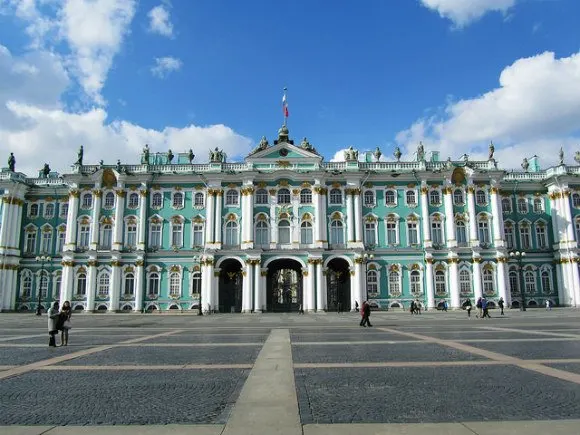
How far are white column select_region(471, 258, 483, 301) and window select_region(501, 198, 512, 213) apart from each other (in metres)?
8.73

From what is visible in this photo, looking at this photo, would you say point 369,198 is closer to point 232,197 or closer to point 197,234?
point 232,197

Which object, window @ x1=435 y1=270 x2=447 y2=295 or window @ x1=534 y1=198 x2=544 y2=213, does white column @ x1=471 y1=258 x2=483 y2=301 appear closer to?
window @ x1=435 y1=270 x2=447 y2=295

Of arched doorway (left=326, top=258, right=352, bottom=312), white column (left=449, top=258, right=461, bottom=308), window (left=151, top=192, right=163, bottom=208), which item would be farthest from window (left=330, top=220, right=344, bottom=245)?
window (left=151, top=192, right=163, bottom=208)

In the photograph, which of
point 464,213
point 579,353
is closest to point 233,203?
point 464,213

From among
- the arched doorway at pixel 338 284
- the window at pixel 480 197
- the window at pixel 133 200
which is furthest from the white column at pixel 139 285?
the window at pixel 480 197

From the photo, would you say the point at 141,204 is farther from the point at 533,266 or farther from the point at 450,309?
the point at 533,266

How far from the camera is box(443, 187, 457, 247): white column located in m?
52.2

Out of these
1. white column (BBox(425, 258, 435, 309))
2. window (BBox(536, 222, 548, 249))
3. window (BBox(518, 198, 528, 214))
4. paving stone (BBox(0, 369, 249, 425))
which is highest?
window (BBox(518, 198, 528, 214))

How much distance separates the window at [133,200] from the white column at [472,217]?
37697 mm

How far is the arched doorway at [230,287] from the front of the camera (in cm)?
5188

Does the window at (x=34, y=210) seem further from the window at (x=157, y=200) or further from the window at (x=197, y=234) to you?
the window at (x=197, y=234)

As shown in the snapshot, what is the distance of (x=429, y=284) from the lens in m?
51.6

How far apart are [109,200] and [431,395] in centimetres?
5148

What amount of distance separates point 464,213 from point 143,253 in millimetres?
36255
